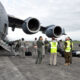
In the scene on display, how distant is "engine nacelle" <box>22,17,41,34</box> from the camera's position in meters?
12.2

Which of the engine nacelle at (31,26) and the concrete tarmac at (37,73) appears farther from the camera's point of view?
the engine nacelle at (31,26)

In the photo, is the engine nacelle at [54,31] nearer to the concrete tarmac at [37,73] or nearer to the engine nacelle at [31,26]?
the engine nacelle at [31,26]

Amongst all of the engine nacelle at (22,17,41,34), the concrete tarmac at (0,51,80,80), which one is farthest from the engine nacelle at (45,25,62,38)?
the concrete tarmac at (0,51,80,80)

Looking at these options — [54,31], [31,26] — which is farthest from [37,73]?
[54,31]

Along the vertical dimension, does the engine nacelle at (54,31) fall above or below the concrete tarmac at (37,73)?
above

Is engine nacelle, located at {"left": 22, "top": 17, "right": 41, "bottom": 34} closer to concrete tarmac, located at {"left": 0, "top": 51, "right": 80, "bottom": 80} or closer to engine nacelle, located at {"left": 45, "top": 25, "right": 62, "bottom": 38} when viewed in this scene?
engine nacelle, located at {"left": 45, "top": 25, "right": 62, "bottom": 38}

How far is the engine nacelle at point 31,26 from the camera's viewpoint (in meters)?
12.2

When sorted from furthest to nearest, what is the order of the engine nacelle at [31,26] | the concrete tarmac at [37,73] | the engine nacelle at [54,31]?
the engine nacelle at [54,31], the engine nacelle at [31,26], the concrete tarmac at [37,73]

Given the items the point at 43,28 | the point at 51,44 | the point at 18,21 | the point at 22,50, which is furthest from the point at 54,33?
the point at 51,44

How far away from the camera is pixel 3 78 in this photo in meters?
4.23

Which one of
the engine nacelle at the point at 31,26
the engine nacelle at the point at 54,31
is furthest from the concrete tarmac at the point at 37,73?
the engine nacelle at the point at 54,31

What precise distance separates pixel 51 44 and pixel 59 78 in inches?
136

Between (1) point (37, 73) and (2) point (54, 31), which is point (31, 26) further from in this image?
(1) point (37, 73)

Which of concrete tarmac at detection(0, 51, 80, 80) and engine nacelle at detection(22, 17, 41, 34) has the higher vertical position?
engine nacelle at detection(22, 17, 41, 34)
